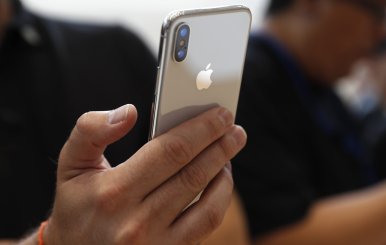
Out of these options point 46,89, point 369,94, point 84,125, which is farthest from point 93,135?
point 369,94

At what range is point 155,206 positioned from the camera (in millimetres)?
366

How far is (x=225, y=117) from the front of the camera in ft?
1.32

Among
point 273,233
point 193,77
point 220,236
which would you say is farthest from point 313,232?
point 193,77

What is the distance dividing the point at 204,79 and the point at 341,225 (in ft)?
2.08

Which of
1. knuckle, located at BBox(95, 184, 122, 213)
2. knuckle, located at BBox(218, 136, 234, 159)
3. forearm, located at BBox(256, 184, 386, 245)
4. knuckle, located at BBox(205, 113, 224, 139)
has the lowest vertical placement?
forearm, located at BBox(256, 184, 386, 245)

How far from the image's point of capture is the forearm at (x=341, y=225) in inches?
37.9

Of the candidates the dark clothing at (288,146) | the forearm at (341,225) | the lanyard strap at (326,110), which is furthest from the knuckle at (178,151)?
the lanyard strap at (326,110)

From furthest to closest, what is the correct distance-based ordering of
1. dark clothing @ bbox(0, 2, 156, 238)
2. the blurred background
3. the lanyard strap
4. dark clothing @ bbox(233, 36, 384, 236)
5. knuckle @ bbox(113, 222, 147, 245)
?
the blurred background → the lanyard strap → dark clothing @ bbox(233, 36, 384, 236) → dark clothing @ bbox(0, 2, 156, 238) → knuckle @ bbox(113, 222, 147, 245)

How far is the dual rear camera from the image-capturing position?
373 mm

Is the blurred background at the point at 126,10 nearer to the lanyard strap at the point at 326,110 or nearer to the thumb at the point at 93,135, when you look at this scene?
the lanyard strap at the point at 326,110

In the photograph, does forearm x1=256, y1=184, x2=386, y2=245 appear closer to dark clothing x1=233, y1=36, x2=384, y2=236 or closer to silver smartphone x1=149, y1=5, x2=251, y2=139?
dark clothing x1=233, y1=36, x2=384, y2=236

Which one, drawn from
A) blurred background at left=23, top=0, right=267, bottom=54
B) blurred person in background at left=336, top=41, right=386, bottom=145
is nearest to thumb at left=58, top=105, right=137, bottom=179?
blurred background at left=23, top=0, right=267, bottom=54

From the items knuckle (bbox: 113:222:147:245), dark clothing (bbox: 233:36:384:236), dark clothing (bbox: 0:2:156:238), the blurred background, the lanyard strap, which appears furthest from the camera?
the blurred background

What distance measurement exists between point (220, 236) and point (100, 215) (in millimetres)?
258
